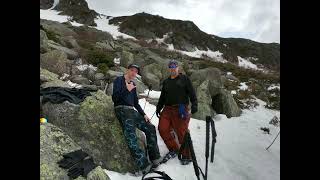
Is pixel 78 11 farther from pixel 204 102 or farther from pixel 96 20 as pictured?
pixel 204 102

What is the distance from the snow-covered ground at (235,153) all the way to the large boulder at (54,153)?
3.58 ft

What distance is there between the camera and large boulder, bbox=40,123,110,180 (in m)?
5.21

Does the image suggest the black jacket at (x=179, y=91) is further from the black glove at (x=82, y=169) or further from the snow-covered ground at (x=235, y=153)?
the black glove at (x=82, y=169)

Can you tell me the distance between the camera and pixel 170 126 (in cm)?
818

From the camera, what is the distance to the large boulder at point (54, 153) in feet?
17.1

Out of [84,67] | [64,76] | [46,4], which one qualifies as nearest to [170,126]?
[64,76]

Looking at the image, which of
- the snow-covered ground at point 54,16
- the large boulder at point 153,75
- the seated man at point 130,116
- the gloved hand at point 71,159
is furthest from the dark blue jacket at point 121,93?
the snow-covered ground at point 54,16

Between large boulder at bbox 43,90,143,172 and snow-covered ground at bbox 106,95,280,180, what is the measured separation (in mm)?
309

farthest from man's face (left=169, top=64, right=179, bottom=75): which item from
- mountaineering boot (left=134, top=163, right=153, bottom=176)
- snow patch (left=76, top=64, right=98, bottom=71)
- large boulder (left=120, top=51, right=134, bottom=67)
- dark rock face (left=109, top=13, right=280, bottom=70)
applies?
dark rock face (left=109, top=13, right=280, bottom=70)

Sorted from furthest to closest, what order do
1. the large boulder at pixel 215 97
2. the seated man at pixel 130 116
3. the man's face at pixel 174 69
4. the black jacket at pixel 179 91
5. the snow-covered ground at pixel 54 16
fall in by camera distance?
the snow-covered ground at pixel 54 16 → the large boulder at pixel 215 97 → the black jacket at pixel 179 91 → the man's face at pixel 174 69 → the seated man at pixel 130 116

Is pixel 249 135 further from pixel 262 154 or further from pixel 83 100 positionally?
pixel 83 100
